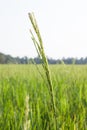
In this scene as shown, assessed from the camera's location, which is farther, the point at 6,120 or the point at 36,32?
the point at 6,120

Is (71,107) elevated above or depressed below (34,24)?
below

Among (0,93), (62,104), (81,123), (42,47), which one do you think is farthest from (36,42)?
(0,93)

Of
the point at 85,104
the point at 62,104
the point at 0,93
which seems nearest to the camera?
the point at 62,104

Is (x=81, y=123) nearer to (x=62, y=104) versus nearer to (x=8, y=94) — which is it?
(x=62, y=104)

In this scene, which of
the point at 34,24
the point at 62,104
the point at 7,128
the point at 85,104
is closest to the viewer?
the point at 34,24

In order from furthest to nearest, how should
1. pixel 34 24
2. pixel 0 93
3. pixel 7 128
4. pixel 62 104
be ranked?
pixel 0 93, pixel 62 104, pixel 7 128, pixel 34 24

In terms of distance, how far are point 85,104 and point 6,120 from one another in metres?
0.89

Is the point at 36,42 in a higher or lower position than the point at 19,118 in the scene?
higher

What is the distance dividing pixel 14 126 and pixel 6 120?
0.11m

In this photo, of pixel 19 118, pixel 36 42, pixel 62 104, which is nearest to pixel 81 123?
pixel 19 118

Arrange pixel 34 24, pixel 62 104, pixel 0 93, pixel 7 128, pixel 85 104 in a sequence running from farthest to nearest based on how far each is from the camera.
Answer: pixel 0 93, pixel 85 104, pixel 62 104, pixel 7 128, pixel 34 24

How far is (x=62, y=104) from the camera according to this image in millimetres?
2316

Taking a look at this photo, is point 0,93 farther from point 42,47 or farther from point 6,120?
point 42,47

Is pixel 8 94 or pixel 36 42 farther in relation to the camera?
pixel 8 94
